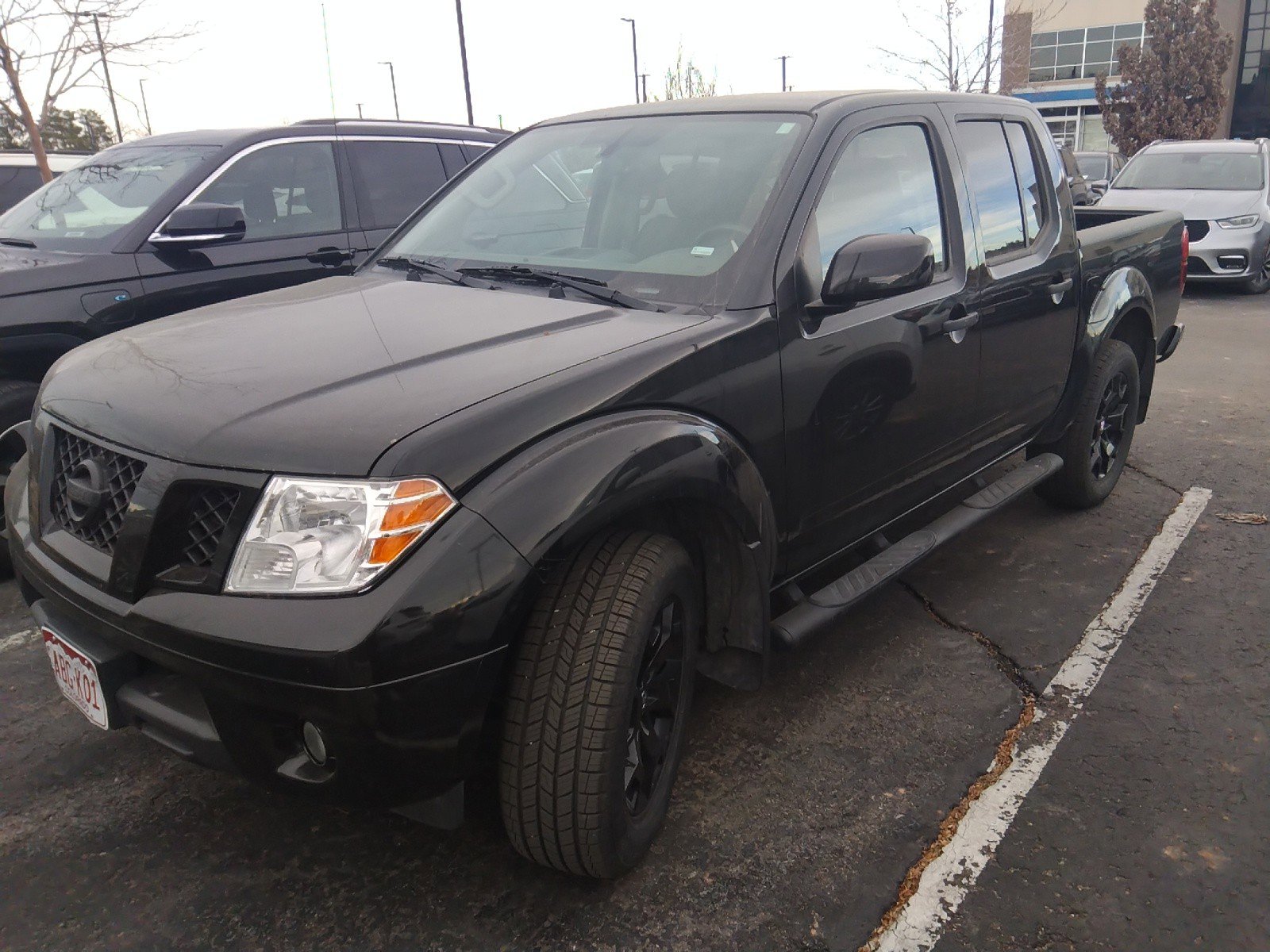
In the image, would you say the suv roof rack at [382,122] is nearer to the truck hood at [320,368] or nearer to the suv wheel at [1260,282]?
the truck hood at [320,368]

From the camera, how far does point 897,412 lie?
9.89ft

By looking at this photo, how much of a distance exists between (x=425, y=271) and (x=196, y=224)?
1.90 metres

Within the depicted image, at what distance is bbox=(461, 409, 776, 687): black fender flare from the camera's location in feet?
6.32

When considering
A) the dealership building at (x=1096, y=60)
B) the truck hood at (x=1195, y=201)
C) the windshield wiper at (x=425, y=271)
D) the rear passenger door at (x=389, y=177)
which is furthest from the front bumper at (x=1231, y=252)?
the dealership building at (x=1096, y=60)

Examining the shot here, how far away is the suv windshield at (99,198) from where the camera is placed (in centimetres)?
457

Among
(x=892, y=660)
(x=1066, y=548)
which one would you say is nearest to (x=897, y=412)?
(x=892, y=660)

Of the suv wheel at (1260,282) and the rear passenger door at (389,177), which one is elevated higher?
the rear passenger door at (389,177)

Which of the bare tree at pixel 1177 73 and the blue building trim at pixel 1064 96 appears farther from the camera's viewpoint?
the blue building trim at pixel 1064 96

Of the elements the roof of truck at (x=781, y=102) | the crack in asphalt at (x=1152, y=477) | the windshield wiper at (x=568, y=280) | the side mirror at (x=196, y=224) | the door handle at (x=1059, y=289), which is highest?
the roof of truck at (x=781, y=102)

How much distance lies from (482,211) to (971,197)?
168cm

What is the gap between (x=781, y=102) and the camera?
308 centimetres

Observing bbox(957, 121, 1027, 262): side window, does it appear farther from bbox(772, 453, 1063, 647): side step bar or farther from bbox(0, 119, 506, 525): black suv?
bbox(0, 119, 506, 525): black suv

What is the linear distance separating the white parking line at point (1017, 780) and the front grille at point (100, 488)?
5.95 ft

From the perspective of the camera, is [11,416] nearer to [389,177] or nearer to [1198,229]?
[389,177]
